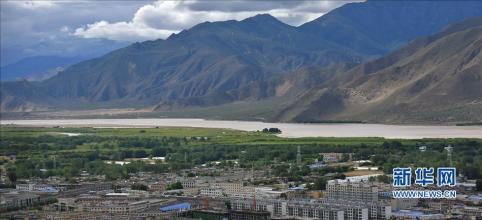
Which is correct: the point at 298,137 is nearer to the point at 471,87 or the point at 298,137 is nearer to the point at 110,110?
the point at 471,87

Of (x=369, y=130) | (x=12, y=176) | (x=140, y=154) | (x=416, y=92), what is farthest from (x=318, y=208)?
(x=416, y=92)

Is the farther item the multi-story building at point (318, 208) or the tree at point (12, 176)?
the tree at point (12, 176)

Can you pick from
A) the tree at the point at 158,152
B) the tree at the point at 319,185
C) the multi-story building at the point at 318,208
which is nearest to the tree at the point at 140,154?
the tree at the point at 158,152

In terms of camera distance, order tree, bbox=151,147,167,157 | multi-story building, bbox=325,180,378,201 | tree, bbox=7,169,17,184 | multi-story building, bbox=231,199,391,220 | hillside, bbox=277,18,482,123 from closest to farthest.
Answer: multi-story building, bbox=231,199,391,220
multi-story building, bbox=325,180,378,201
tree, bbox=7,169,17,184
tree, bbox=151,147,167,157
hillside, bbox=277,18,482,123

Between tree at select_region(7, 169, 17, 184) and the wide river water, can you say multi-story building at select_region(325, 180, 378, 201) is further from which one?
the wide river water

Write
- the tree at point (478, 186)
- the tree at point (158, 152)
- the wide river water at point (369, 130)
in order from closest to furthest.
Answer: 1. the tree at point (478, 186)
2. the tree at point (158, 152)
3. the wide river water at point (369, 130)

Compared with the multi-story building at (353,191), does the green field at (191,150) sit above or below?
above

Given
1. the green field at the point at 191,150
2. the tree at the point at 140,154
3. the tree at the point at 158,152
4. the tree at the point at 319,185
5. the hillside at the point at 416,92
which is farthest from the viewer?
the hillside at the point at 416,92

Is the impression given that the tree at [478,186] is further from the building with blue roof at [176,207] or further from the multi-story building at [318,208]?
the building with blue roof at [176,207]

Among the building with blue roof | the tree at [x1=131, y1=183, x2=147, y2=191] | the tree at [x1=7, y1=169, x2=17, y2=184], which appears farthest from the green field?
the building with blue roof
